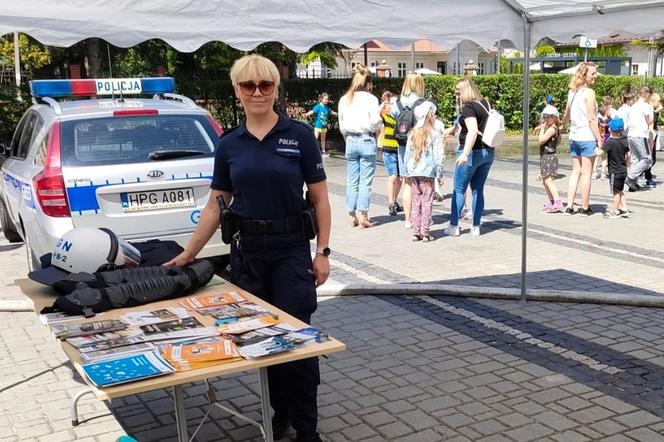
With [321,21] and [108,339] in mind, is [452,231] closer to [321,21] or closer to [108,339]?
[321,21]

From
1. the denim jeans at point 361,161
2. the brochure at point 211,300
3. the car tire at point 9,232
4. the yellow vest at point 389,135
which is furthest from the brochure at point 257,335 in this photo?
the yellow vest at point 389,135

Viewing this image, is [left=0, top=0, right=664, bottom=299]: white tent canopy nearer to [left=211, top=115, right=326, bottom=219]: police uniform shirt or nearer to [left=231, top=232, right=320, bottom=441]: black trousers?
[left=211, top=115, right=326, bottom=219]: police uniform shirt

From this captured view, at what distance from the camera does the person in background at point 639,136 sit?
41.8 feet

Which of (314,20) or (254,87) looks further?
(314,20)

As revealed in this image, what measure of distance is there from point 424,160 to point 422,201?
0.52 m

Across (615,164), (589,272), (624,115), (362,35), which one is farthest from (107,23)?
(624,115)

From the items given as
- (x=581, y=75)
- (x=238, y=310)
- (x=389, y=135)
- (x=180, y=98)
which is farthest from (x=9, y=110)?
(x=238, y=310)

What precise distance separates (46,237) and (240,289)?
9.36ft

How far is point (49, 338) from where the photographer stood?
595cm

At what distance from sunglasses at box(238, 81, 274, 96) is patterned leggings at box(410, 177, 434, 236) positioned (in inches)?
218

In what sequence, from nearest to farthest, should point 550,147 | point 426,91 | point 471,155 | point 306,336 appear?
point 306,336 < point 471,155 < point 550,147 < point 426,91

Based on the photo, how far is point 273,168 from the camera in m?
3.75

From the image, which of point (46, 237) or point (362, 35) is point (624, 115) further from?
point (46, 237)

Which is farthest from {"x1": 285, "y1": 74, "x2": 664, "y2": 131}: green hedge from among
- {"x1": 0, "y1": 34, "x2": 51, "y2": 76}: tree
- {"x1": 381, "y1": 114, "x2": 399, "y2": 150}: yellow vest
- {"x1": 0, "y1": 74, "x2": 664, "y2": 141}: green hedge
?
{"x1": 381, "y1": 114, "x2": 399, "y2": 150}: yellow vest
